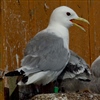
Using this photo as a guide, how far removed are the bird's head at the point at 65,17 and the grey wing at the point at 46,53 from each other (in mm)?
128

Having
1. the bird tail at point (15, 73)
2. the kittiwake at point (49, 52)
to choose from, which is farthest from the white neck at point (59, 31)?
the bird tail at point (15, 73)

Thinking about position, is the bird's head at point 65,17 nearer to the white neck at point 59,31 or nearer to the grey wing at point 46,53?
the white neck at point 59,31

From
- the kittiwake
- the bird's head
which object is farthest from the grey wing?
the bird's head

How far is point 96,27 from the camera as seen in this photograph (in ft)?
10.4

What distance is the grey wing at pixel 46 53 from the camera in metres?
2.56

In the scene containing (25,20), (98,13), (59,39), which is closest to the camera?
(59,39)

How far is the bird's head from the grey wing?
0.13 m

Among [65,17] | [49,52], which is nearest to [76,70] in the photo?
[49,52]

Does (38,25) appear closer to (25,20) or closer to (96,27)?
(25,20)

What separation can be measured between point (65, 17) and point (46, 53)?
0.31 metres

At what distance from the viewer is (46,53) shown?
8.64 ft

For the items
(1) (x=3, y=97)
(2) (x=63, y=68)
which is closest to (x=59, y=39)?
(2) (x=63, y=68)

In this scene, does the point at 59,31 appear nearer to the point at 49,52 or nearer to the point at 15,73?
the point at 49,52

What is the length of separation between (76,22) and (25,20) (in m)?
0.31
